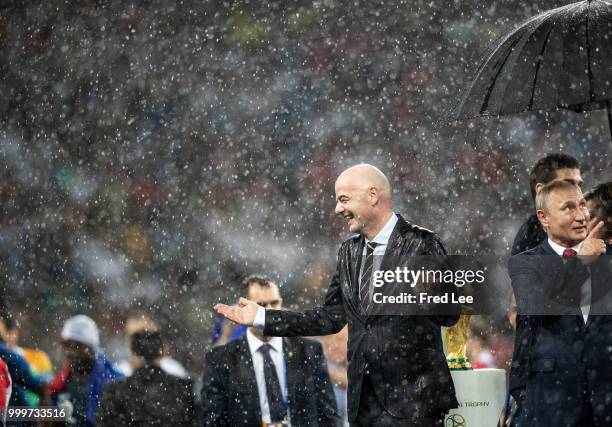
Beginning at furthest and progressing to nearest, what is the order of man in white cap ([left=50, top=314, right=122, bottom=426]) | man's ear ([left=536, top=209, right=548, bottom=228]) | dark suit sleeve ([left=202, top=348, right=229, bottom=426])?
man in white cap ([left=50, top=314, right=122, bottom=426]) → dark suit sleeve ([left=202, top=348, right=229, bottom=426]) → man's ear ([left=536, top=209, right=548, bottom=228])

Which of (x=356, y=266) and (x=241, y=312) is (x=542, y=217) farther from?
(x=241, y=312)

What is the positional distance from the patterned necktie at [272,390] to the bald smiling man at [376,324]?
4.26 ft

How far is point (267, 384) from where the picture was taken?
16.5 ft

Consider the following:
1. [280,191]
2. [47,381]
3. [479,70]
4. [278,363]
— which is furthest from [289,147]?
[479,70]

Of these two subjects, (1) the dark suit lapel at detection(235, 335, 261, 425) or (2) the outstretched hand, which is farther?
(1) the dark suit lapel at detection(235, 335, 261, 425)

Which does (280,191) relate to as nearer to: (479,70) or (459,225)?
(459,225)

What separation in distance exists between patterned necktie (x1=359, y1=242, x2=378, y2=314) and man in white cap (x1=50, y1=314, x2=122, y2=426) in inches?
97.5

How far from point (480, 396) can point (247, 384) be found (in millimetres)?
1618

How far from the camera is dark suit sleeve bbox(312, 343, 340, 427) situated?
499 centimetres

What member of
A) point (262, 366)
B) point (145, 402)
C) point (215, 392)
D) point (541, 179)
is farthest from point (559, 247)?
point (145, 402)

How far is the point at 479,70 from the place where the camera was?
384cm

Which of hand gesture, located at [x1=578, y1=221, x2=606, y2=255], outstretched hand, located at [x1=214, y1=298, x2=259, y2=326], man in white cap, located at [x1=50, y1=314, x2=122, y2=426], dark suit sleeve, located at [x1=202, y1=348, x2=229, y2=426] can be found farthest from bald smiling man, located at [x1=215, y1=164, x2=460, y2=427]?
man in white cap, located at [x1=50, y1=314, x2=122, y2=426]

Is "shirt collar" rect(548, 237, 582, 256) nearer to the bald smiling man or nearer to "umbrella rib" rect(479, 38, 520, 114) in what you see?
the bald smiling man

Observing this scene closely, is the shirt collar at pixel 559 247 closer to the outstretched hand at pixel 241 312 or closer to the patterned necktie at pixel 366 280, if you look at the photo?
the patterned necktie at pixel 366 280
